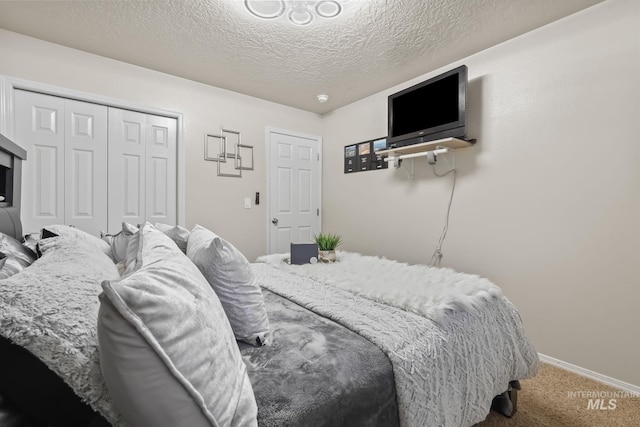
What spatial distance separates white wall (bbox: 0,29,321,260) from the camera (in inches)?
98.6

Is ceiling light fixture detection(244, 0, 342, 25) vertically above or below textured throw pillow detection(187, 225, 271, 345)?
above

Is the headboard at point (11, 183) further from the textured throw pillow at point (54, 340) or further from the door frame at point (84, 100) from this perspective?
the textured throw pillow at point (54, 340)

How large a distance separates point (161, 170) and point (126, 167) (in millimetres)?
308

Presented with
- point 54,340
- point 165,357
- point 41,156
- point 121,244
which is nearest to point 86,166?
point 41,156

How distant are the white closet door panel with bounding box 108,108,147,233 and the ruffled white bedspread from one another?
6.51 feet

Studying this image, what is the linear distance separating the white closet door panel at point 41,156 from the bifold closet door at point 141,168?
0.37 metres

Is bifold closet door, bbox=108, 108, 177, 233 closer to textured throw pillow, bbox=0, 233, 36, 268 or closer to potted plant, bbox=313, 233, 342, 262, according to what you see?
potted plant, bbox=313, 233, 342, 262

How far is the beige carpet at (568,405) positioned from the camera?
1.59m

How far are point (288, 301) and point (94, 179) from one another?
96.3 inches

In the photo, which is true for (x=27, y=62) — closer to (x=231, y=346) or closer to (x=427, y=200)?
(x=231, y=346)

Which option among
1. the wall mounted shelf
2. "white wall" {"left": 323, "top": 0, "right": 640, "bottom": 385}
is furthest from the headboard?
"white wall" {"left": 323, "top": 0, "right": 640, "bottom": 385}

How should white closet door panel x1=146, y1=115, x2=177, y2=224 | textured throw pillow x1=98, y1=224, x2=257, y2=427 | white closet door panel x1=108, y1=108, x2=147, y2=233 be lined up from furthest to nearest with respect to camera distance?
white closet door panel x1=146, y1=115, x2=177, y2=224 < white closet door panel x1=108, y1=108, x2=147, y2=233 < textured throw pillow x1=98, y1=224, x2=257, y2=427

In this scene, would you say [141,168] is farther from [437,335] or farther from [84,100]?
[437,335]

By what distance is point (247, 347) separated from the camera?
3.32 ft
